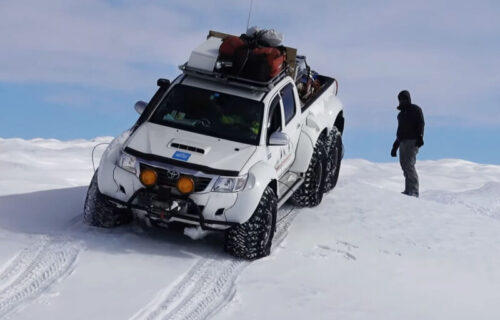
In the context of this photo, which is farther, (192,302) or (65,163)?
(65,163)

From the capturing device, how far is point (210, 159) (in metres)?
9.52

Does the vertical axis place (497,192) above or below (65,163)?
above

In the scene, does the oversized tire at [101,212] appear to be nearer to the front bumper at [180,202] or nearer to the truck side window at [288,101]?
the front bumper at [180,202]

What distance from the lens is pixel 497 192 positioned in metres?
18.3

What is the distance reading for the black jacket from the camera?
1485 cm

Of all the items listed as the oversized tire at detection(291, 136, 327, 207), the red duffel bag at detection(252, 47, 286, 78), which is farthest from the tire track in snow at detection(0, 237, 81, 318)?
the oversized tire at detection(291, 136, 327, 207)

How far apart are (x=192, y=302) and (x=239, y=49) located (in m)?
3.58

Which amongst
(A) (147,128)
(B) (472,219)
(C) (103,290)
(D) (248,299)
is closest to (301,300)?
(D) (248,299)

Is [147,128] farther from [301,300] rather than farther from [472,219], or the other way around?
[472,219]

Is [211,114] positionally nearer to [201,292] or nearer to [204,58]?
[204,58]

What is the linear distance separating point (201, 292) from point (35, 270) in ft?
5.83

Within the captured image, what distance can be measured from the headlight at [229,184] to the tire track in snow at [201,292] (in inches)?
34.1

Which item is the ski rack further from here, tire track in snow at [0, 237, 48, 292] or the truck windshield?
tire track in snow at [0, 237, 48, 292]

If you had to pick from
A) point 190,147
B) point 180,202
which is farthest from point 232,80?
point 180,202
